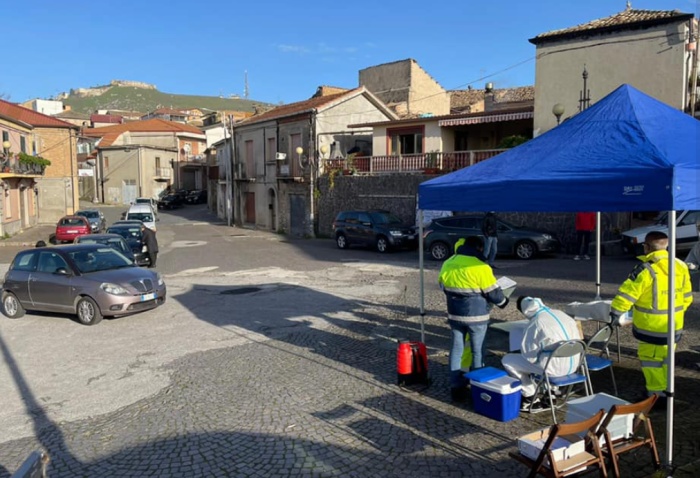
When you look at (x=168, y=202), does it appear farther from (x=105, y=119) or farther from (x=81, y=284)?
(x=81, y=284)

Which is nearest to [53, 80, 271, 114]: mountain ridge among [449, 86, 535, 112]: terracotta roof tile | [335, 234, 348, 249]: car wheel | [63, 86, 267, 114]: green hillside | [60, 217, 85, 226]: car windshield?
[63, 86, 267, 114]: green hillside

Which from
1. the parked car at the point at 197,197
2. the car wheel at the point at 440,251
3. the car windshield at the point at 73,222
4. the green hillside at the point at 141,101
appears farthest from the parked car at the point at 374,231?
the green hillside at the point at 141,101

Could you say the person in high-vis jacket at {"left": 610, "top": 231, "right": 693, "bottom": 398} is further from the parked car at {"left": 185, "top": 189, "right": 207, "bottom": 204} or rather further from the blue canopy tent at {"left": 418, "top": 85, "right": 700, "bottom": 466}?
the parked car at {"left": 185, "top": 189, "right": 207, "bottom": 204}

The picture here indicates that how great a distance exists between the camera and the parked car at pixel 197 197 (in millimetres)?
60456

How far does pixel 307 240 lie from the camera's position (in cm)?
2845

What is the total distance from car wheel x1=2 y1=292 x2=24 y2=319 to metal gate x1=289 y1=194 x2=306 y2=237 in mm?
20381

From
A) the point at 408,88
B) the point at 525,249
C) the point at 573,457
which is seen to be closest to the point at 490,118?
the point at 525,249

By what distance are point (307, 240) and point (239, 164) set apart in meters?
13.0

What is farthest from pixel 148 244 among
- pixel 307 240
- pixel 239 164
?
pixel 239 164

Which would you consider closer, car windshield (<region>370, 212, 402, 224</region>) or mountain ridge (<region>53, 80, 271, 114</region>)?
car windshield (<region>370, 212, 402, 224</region>)

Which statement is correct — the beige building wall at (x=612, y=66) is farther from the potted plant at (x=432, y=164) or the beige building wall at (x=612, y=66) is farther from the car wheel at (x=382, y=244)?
the car wheel at (x=382, y=244)

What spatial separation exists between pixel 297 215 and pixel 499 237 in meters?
16.2

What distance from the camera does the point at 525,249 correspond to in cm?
1762

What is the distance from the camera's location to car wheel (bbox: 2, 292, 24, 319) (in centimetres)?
1096
